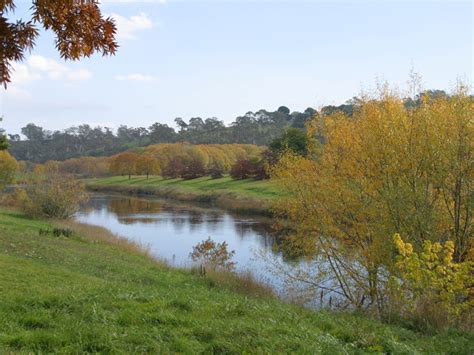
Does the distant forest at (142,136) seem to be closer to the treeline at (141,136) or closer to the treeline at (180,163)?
the treeline at (141,136)

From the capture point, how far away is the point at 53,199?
3331 cm

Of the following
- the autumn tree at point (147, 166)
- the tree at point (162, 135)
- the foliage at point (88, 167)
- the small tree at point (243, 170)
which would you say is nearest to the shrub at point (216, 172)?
the small tree at point (243, 170)

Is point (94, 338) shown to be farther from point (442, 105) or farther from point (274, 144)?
point (274, 144)

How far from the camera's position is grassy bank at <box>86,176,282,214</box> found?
174ft

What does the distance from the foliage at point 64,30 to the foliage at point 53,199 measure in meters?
29.8

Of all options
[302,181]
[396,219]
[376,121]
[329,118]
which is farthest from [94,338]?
[329,118]

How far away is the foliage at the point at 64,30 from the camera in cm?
488

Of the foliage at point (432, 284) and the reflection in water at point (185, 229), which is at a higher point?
the foliage at point (432, 284)

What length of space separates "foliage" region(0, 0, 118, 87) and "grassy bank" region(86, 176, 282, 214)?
3258 centimetres

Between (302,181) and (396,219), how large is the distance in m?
4.50

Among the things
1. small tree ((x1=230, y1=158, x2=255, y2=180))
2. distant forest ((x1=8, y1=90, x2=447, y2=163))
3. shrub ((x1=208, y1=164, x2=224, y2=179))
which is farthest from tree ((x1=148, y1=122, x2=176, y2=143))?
small tree ((x1=230, y1=158, x2=255, y2=180))

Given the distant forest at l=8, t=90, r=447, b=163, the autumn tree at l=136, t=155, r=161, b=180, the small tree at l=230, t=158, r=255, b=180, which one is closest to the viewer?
the small tree at l=230, t=158, r=255, b=180

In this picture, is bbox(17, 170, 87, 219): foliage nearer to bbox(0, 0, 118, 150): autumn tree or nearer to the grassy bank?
the grassy bank

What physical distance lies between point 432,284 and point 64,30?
807 cm
